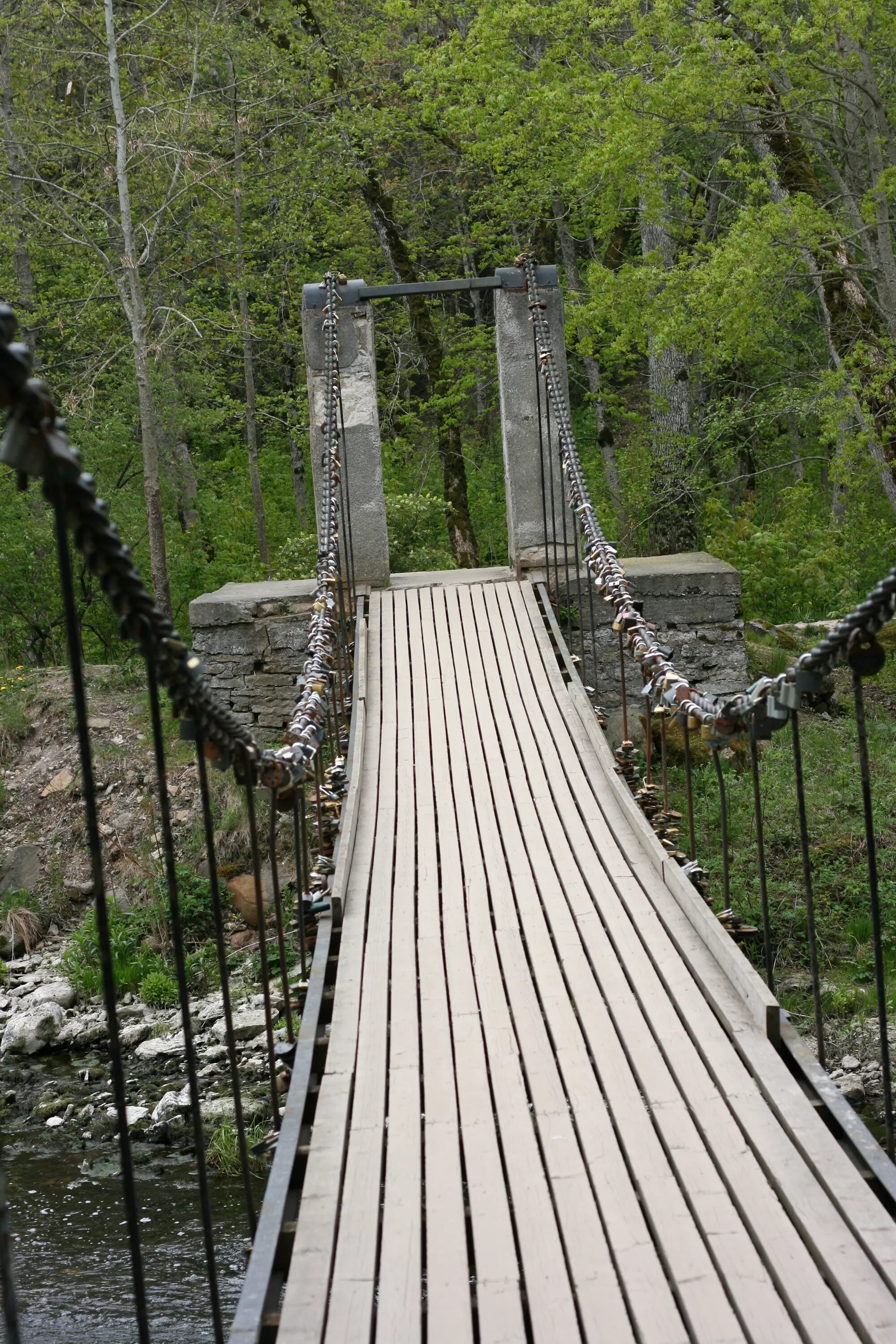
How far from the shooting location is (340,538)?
298 inches

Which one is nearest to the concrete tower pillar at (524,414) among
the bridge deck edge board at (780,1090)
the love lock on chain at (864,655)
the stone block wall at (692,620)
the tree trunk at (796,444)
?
the stone block wall at (692,620)

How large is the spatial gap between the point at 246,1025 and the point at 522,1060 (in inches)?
178

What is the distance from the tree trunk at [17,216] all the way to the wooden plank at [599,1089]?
26.2 feet

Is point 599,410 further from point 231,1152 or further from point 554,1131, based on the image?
point 554,1131

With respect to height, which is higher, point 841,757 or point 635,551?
point 635,551

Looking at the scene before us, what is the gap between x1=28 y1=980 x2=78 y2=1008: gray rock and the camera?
7738 millimetres

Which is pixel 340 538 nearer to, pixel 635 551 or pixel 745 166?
pixel 745 166

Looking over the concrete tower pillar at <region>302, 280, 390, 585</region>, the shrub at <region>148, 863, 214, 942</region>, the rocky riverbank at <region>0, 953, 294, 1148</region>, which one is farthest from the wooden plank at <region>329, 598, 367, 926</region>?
the shrub at <region>148, 863, 214, 942</region>

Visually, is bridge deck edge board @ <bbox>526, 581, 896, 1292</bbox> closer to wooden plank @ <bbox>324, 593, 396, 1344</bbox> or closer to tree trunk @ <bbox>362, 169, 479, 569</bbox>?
wooden plank @ <bbox>324, 593, 396, 1344</bbox>

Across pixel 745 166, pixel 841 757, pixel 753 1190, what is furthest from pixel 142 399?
pixel 753 1190

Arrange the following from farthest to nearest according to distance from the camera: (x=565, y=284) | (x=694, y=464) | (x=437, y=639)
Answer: (x=565, y=284) → (x=694, y=464) → (x=437, y=639)

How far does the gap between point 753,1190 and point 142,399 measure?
909cm

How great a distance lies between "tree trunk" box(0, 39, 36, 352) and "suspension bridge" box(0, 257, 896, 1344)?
7907 millimetres

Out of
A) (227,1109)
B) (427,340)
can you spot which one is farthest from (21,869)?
(427,340)
